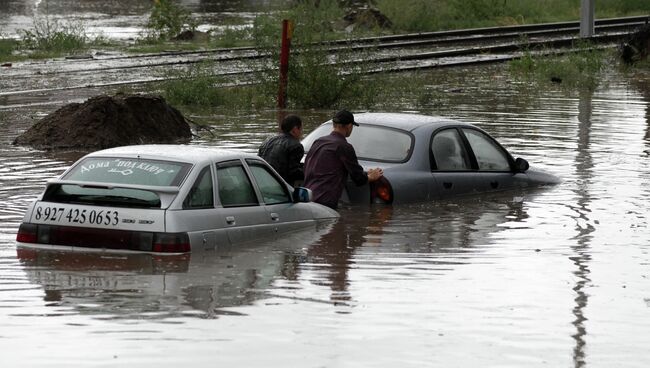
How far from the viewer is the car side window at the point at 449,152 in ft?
56.0

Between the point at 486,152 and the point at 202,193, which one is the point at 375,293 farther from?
the point at 486,152

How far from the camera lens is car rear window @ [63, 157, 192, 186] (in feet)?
40.4

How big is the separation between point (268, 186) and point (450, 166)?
4052mm

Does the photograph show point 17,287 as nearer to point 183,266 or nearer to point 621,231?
point 183,266

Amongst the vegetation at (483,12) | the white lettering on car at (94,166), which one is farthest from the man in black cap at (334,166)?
the vegetation at (483,12)

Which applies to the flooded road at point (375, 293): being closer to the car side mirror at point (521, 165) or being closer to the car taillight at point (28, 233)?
the car taillight at point (28, 233)

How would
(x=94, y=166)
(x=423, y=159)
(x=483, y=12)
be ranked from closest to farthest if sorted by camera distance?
(x=94, y=166), (x=423, y=159), (x=483, y=12)

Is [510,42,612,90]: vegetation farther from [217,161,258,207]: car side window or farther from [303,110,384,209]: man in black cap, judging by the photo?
[217,161,258,207]: car side window

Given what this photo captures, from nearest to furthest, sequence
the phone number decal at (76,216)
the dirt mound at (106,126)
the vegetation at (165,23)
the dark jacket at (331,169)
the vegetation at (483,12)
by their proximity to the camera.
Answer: the phone number decal at (76,216)
the dark jacket at (331,169)
the dirt mound at (106,126)
the vegetation at (165,23)
the vegetation at (483,12)

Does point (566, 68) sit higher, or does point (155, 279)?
point (566, 68)

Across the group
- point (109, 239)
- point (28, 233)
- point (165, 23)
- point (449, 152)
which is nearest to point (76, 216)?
point (109, 239)

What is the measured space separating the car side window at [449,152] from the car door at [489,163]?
182mm

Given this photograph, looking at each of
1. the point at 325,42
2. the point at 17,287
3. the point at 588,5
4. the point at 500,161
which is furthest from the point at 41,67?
the point at 17,287

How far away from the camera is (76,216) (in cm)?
1212
